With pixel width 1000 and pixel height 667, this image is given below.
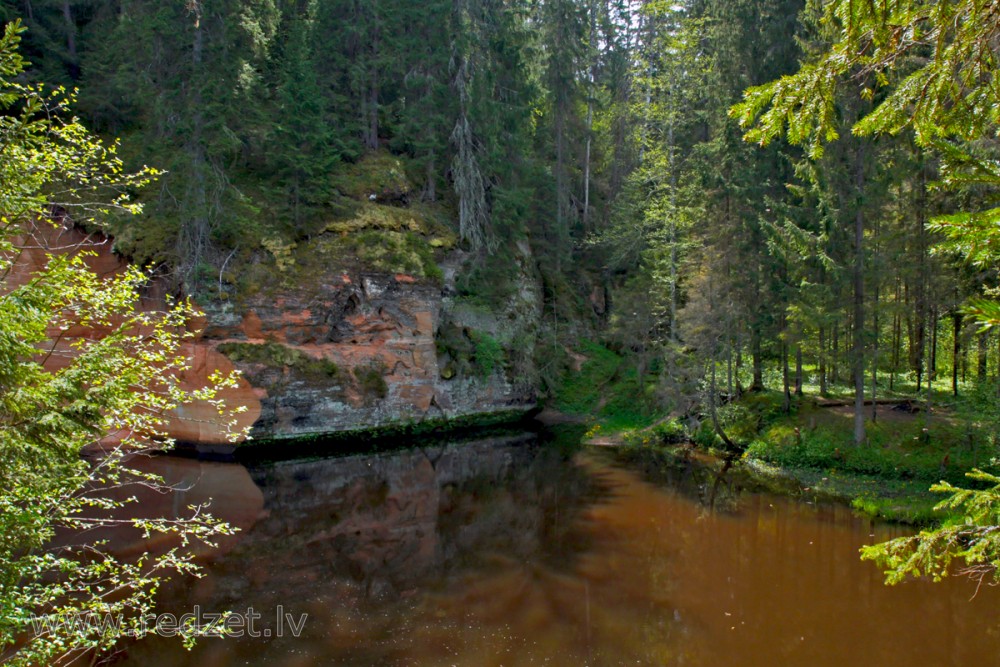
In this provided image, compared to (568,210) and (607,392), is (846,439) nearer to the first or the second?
(607,392)

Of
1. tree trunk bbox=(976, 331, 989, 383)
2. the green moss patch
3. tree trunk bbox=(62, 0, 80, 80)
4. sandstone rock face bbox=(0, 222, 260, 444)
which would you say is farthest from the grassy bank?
tree trunk bbox=(62, 0, 80, 80)

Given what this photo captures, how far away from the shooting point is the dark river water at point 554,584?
7895 millimetres

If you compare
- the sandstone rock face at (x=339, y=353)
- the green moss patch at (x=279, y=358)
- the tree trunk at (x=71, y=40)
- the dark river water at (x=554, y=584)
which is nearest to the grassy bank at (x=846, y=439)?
the dark river water at (x=554, y=584)

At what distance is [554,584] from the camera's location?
383 inches

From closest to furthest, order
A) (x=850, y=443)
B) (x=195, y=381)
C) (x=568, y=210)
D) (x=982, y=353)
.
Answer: (x=850, y=443) → (x=982, y=353) → (x=195, y=381) → (x=568, y=210)

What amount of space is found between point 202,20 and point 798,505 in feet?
75.4

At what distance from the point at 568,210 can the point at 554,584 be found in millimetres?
24264

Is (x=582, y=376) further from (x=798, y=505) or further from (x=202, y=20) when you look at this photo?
(x=202, y=20)

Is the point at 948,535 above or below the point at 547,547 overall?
above

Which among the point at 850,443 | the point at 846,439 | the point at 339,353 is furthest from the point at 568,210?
the point at 850,443

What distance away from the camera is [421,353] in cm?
2144

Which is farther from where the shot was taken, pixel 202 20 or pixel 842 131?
pixel 202 20

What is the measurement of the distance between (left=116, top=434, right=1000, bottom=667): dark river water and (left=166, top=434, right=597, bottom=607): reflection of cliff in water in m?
0.06

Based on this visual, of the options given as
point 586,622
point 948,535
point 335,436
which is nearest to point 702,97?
point 335,436
